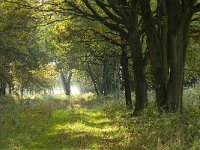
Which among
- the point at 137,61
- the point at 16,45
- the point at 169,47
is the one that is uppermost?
the point at 16,45

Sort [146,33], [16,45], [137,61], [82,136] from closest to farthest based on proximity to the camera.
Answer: [82,136] → [146,33] → [137,61] → [16,45]

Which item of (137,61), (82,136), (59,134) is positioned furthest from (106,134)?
(137,61)

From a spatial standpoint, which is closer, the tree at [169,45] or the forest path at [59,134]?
the forest path at [59,134]

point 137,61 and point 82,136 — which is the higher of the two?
point 137,61

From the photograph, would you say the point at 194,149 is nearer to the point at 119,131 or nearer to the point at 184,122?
the point at 184,122

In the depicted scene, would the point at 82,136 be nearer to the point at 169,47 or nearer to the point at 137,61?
the point at 169,47

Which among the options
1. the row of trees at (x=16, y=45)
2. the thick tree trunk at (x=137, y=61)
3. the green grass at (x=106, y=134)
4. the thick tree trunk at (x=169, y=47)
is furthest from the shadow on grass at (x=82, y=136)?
the row of trees at (x=16, y=45)

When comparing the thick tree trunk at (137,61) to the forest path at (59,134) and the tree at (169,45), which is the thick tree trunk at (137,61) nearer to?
the forest path at (59,134)

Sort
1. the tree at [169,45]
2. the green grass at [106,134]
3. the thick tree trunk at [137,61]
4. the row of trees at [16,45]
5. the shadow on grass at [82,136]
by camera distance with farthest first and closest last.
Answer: the thick tree trunk at [137,61]
the row of trees at [16,45]
the tree at [169,45]
the shadow on grass at [82,136]
the green grass at [106,134]

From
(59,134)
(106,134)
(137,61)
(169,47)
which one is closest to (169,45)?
(169,47)

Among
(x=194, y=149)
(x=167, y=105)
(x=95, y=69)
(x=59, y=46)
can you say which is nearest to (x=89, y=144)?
(x=167, y=105)

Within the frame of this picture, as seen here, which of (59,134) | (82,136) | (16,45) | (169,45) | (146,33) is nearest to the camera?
(82,136)

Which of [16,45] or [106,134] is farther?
[16,45]

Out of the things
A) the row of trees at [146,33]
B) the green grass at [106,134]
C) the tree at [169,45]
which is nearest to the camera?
the green grass at [106,134]
